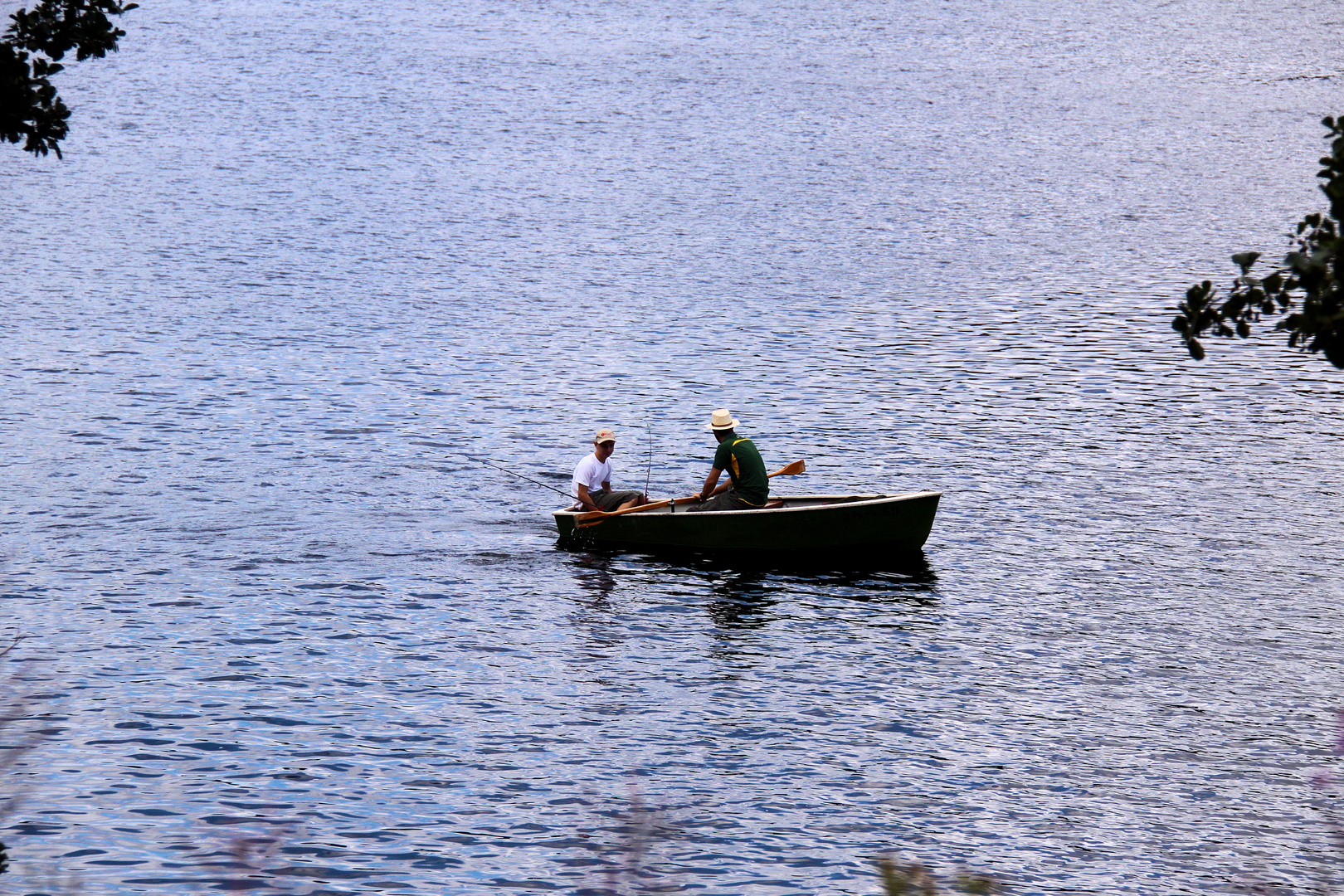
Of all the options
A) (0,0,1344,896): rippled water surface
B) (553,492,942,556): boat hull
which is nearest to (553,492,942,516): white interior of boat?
(553,492,942,556): boat hull

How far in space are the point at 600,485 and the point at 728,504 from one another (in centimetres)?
227

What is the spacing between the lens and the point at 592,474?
2559cm

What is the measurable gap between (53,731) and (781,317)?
30.8m

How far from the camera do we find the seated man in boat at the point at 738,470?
24.9m

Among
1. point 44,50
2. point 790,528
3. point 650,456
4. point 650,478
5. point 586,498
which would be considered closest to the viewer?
point 44,50

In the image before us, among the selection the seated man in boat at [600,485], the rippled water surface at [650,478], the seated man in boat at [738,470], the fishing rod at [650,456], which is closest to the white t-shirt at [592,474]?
the seated man in boat at [600,485]

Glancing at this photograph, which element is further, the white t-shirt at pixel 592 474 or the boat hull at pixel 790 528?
the white t-shirt at pixel 592 474

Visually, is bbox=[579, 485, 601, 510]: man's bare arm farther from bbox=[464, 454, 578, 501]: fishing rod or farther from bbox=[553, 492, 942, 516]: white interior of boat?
bbox=[464, 454, 578, 501]: fishing rod

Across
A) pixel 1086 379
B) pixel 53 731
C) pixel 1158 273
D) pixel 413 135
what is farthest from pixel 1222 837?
pixel 413 135

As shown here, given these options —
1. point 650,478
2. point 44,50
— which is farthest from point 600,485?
point 44,50

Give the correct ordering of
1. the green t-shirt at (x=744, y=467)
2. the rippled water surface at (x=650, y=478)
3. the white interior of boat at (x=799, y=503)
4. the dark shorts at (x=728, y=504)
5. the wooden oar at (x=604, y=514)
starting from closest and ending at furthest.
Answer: the rippled water surface at (x=650, y=478), the white interior of boat at (x=799, y=503), the green t-shirt at (x=744, y=467), the dark shorts at (x=728, y=504), the wooden oar at (x=604, y=514)

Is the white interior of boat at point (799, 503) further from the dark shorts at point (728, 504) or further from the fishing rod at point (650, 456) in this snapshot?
the fishing rod at point (650, 456)

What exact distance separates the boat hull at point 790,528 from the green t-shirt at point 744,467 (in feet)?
1.72

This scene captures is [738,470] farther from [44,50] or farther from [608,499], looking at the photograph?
A: [44,50]
